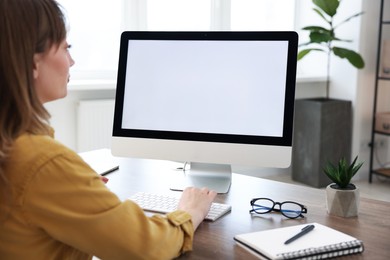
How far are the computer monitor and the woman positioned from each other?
61cm

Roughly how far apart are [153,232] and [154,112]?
67 cm

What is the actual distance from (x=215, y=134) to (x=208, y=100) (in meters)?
0.11

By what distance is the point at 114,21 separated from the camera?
12.2 feet

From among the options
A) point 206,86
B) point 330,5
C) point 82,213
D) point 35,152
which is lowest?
point 82,213

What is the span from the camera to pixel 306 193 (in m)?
1.54

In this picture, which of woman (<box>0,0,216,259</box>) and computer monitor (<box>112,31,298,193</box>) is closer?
woman (<box>0,0,216,259</box>)

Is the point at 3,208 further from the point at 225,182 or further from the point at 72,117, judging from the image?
the point at 72,117

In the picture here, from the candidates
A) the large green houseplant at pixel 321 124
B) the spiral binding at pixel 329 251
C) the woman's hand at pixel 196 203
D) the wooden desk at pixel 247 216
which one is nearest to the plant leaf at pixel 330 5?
the large green houseplant at pixel 321 124

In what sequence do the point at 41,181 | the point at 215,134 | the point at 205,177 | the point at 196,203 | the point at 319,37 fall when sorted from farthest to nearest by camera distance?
1. the point at 319,37
2. the point at 205,177
3. the point at 215,134
4. the point at 196,203
5. the point at 41,181

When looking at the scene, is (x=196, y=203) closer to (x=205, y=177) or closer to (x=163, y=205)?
(x=163, y=205)

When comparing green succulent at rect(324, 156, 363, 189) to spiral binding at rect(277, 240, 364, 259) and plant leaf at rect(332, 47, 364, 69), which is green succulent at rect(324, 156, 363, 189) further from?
plant leaf at rect(332, 47, 364, 69)

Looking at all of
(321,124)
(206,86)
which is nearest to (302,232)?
(206,86)

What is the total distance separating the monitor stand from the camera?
159 centimetres

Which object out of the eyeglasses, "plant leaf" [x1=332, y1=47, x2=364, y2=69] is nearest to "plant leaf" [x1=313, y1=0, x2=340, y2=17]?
"plant leaf" [x1=332, y1=47, x2=364, y2=69]
